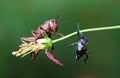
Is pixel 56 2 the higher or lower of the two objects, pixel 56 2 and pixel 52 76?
the higher

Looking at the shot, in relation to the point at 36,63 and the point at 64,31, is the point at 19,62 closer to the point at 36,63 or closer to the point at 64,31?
the point at 36,63

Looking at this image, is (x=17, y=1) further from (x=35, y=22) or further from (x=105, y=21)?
(x=105, y=21)

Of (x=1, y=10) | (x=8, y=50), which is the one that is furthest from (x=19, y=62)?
(x=1, y=10)

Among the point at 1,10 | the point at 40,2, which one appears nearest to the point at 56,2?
the point at 40,2

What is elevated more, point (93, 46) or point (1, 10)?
point (1, 10)
